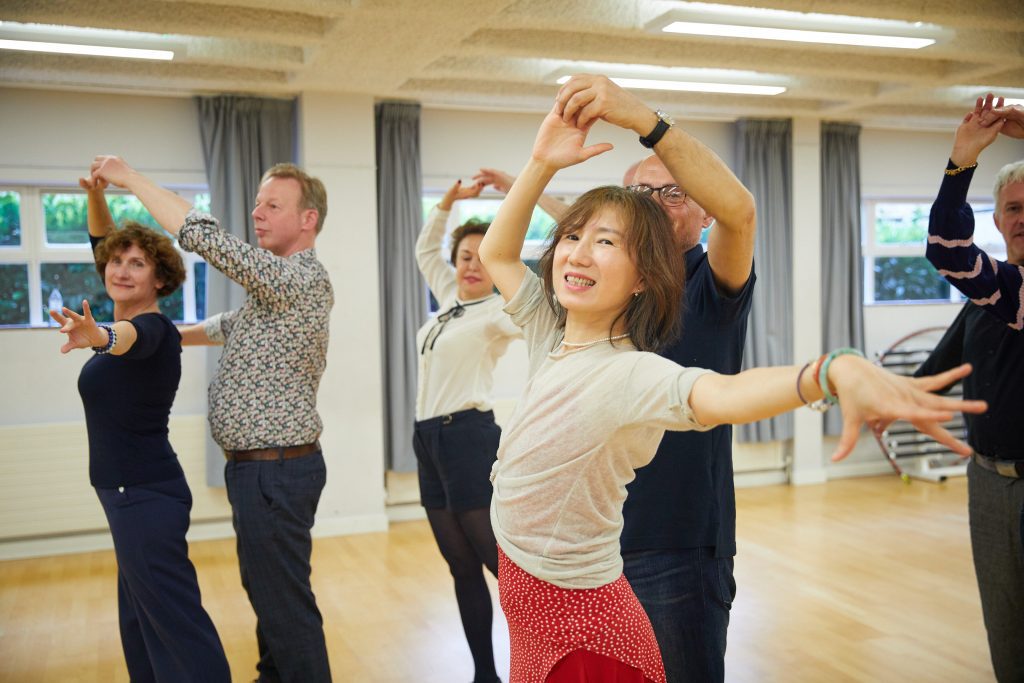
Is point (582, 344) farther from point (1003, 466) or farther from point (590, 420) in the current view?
point (1003, 466)

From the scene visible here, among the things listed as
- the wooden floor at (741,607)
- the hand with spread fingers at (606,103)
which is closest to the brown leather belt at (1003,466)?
the wooden floor at (741,607)

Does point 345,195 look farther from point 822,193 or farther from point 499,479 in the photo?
point 499,479

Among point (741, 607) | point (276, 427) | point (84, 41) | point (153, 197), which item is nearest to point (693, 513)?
point (276, 427)

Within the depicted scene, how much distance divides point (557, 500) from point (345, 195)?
188 inches

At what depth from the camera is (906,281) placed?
826 cm

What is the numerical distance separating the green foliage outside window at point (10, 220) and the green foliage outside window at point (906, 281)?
6879mm

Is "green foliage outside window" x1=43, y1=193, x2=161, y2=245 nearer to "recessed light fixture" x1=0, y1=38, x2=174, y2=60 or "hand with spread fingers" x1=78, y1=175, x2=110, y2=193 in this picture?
"recessed light fixture" x1=0, y1=38, x2=174, y2=60

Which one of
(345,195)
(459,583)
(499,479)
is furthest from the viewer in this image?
(345,195)

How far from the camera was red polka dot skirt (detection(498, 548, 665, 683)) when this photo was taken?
1519mm

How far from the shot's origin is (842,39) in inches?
199

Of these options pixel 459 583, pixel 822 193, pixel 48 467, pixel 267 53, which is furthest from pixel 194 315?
pixel 822 193

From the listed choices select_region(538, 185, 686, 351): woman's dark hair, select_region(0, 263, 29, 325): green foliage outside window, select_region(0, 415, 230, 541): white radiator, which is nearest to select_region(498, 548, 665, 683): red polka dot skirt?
select_region(538, 185, 686, 351): woman's dark hair

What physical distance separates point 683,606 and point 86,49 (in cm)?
446

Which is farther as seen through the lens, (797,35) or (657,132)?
(797,35)
